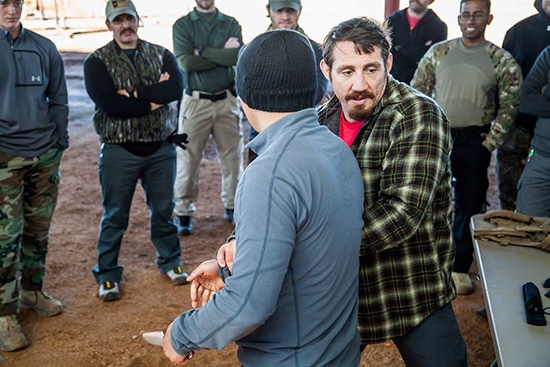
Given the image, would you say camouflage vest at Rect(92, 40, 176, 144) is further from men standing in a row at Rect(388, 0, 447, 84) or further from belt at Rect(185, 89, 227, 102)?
men standing in a row at Rect(388, 0, 447, 84)

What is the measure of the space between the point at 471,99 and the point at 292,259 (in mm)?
3094

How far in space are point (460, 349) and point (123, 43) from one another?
115 inches

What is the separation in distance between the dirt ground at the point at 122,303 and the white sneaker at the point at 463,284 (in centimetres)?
4

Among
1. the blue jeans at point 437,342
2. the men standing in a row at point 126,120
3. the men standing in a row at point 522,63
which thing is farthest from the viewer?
the men standing in a row at point 522,63

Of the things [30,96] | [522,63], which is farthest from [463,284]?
[30,96]

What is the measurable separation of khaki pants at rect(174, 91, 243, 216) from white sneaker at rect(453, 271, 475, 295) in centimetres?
216

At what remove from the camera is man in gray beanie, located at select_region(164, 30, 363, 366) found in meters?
1.66

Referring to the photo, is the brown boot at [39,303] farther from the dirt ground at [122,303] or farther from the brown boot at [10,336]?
the brown boot at [10,336]

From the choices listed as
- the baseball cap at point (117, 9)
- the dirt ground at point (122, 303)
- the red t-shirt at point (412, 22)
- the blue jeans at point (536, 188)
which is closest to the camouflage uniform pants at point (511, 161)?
the dirt ground at point (122, 303)

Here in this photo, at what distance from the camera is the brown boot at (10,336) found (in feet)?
12.7

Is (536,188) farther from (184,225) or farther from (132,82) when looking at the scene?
(184,225)

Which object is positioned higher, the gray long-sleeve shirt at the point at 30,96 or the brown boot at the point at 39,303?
the gray long-sleeve shirt at the point at 30,96

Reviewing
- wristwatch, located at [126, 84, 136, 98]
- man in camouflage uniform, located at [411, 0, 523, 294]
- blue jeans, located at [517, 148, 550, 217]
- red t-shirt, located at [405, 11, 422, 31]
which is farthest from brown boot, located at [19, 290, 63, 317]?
red t-shirt, located at [405, 11, 422, 31]

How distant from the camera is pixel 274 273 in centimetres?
166
